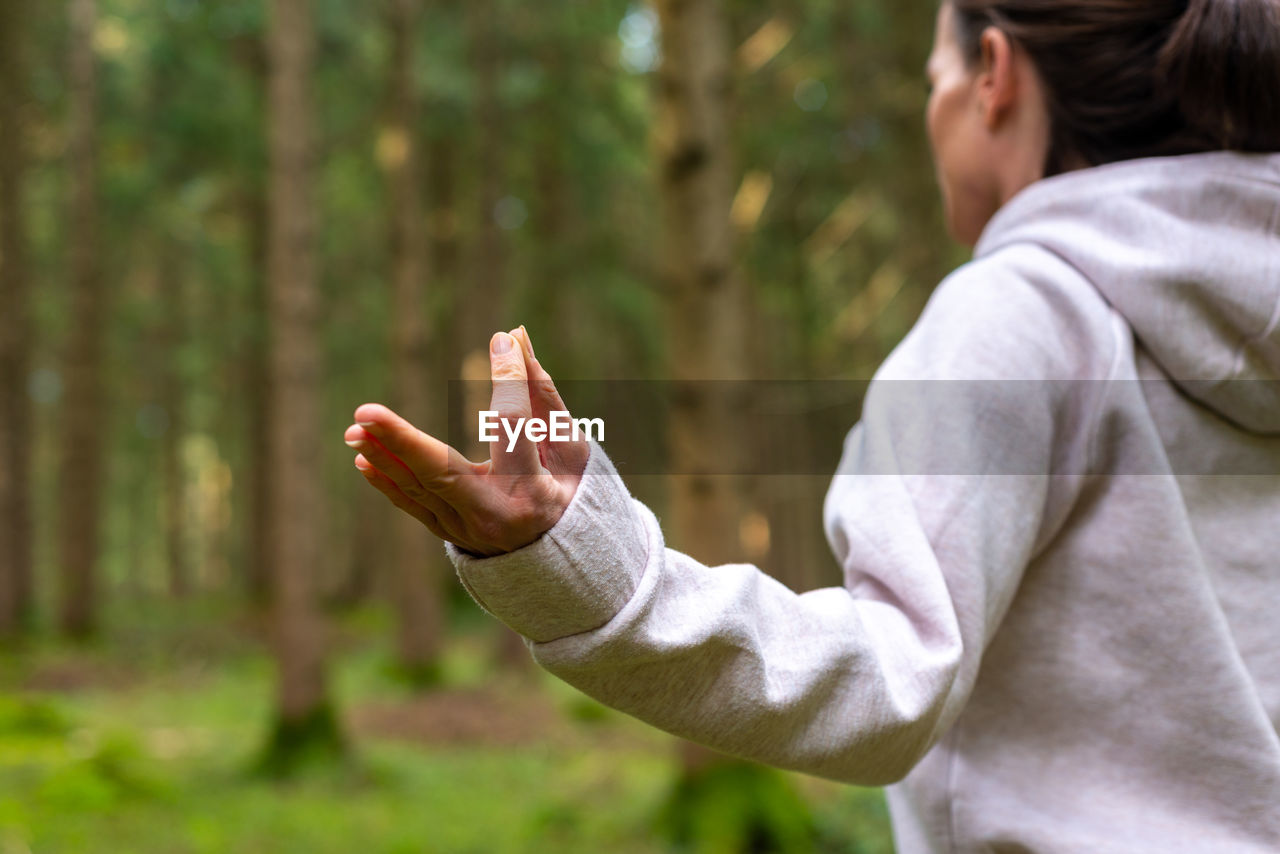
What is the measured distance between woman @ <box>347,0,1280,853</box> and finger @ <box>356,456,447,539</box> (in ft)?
0.09

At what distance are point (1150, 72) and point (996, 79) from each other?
18cm

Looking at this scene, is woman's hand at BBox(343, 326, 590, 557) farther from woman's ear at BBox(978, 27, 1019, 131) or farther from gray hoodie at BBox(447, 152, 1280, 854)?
woman's ear at BBox(978, 27, 1019, 131)

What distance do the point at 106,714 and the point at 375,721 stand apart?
267 cm

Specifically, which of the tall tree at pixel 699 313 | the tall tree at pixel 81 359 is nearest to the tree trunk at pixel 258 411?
the tall tree at pixel 81 359

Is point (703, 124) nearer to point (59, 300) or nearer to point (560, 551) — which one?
point (560, 551)

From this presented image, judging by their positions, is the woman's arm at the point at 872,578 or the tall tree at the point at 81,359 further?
the tall tree at the point at 81,359

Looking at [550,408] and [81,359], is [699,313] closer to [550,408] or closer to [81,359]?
[550,408]

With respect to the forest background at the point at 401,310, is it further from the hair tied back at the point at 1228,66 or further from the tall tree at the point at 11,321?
the hair tied back at the point at 1228,66

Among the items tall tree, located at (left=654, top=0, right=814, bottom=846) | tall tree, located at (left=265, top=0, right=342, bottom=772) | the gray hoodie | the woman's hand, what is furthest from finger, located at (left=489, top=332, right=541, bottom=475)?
tall tree, located at (left=265, top=0, right=342, bottom=772)

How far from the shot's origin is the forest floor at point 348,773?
6605 millimetres

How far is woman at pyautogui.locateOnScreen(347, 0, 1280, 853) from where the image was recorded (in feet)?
3.23

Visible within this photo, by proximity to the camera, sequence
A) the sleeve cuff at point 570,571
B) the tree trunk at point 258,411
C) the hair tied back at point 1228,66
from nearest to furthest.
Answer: the sleeve cuff at point 570,571
the hair tied back at point 1228,66
the tree trunk at point 258,411

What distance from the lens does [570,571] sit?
90cm

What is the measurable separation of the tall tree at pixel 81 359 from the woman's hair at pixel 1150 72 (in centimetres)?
1534
